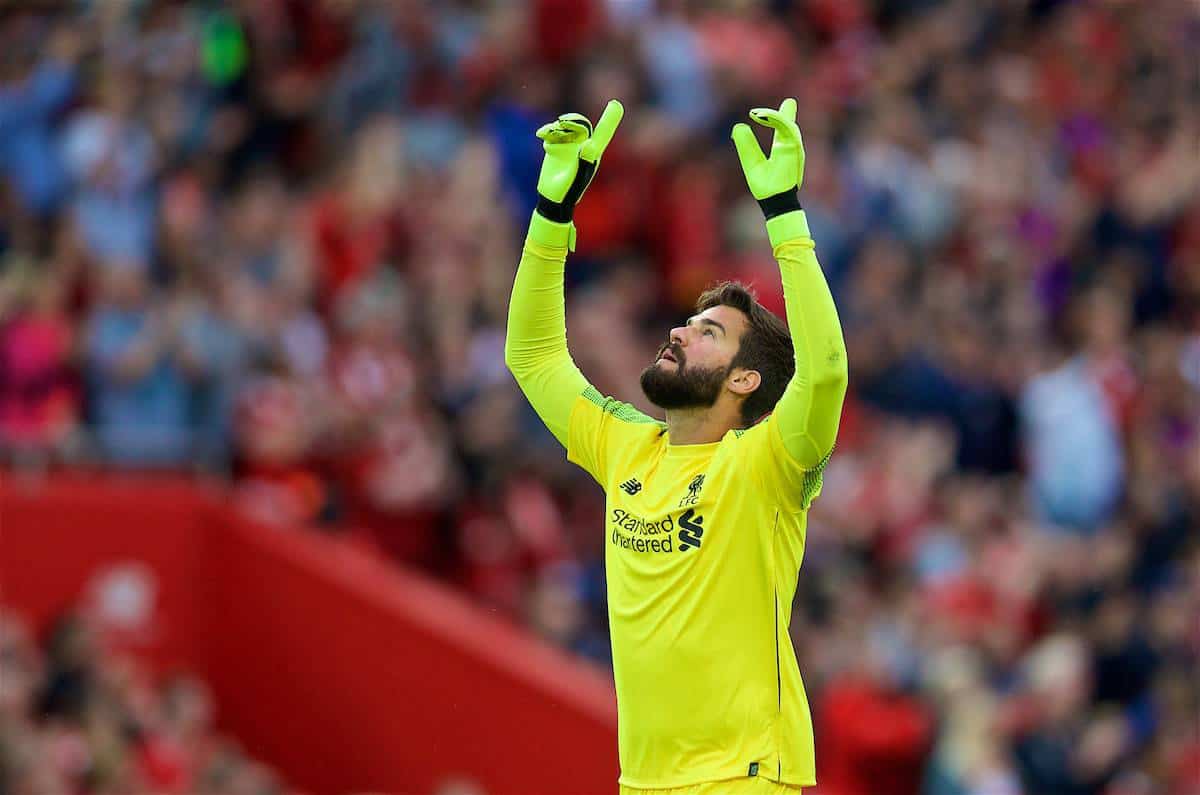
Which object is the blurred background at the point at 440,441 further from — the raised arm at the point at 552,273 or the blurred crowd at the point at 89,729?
the raised arm at the point at 552,273

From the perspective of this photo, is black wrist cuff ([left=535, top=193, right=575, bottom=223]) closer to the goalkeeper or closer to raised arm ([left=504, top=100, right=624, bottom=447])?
raised arm ([left=504, top=100, right=624, bottom=447])

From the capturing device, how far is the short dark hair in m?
6.30

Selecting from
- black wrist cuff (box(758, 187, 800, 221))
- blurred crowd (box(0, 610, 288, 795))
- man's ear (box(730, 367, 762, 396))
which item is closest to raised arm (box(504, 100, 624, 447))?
man's ear (box(730, 367, 762, 396))

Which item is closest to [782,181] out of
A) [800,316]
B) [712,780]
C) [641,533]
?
[800,316]

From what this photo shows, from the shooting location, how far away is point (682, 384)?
20.4 feet

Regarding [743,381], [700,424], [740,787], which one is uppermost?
[743,381]

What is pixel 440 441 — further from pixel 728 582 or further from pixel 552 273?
pixel 728 582

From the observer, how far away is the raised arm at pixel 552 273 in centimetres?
652

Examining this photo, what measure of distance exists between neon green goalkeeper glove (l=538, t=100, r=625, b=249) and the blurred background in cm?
495

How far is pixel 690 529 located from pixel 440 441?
21.7 ft

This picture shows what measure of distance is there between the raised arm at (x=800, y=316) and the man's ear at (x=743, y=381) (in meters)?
0.30

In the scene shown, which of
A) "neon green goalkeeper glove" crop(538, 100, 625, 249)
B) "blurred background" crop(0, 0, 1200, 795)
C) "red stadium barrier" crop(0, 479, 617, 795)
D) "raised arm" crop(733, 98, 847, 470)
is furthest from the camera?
"red stadium barrier" crop(0, 479, 617, 795)

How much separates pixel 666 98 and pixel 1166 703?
547 centimetres

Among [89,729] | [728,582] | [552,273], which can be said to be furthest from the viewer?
[89,729]
